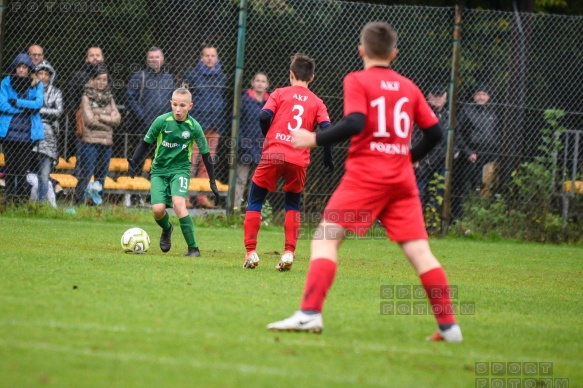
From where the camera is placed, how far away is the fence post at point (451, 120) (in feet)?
51.1

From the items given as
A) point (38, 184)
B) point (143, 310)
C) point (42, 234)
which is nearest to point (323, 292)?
point (143, 310)

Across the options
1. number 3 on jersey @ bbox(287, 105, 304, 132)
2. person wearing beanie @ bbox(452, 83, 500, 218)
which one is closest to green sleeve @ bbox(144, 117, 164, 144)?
number 3 on jersey @ bbox(287, 105, 304, 132)

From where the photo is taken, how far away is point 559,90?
16.1 meters

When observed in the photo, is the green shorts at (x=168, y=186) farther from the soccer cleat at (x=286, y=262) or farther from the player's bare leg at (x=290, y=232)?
the soccer cleat at (x=286, y=262)

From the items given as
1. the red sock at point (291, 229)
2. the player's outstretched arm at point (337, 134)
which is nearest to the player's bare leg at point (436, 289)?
the player's outstretched arm at point (337, 134)

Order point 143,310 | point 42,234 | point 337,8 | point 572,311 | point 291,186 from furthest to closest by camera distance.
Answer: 1. point 337,8
2. point 42,234
3. point 291,186
4. point 572,311
5. point 143,310

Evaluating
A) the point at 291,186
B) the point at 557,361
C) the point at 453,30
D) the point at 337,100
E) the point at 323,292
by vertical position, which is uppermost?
the point at 453,30

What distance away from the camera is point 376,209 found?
609cm

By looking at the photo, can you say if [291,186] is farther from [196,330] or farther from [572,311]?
[196,330]

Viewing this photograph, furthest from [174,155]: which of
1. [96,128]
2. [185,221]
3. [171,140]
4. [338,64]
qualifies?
[338,64]

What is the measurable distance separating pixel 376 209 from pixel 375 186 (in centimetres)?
15

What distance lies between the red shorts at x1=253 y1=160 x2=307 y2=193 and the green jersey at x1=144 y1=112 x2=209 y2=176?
1.01 metres

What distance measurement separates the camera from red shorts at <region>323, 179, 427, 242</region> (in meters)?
6.04

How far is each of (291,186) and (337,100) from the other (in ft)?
Answer: 19.4
